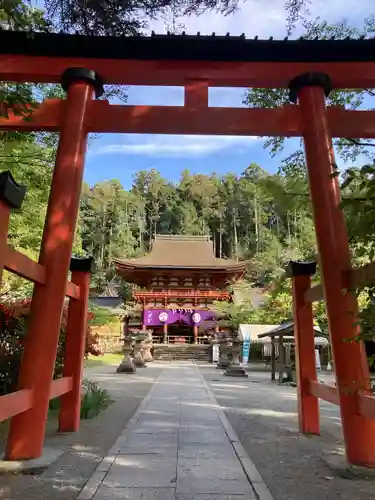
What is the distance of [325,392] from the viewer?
445cm

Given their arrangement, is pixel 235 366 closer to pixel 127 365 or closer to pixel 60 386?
pixel 127 365

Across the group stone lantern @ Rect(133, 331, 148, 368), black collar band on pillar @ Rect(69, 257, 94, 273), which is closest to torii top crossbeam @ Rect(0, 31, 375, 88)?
A: black collar band on pillar @ Rect(69, 257, 94, 273)

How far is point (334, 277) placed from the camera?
4.05m

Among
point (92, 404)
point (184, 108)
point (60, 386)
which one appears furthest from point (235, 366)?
point (184, 108)

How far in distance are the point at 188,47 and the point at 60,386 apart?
162 inches

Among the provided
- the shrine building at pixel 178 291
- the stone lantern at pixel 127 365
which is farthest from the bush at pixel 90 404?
the shrine building at pixel 178 291

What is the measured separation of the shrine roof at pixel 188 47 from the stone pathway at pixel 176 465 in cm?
444

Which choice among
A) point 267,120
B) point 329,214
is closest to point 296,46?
point 267,120

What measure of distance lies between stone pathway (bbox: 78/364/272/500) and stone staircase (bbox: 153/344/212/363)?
67.0ft

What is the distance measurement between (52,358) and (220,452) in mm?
1994

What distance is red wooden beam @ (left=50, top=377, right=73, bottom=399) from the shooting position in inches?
168

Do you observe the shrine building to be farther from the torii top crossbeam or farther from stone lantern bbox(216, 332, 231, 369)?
the torii top crossbeam

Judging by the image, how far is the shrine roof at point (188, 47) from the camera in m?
4.87

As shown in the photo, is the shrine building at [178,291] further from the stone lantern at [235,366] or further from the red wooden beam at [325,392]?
the red wooden beam at [325,392]
